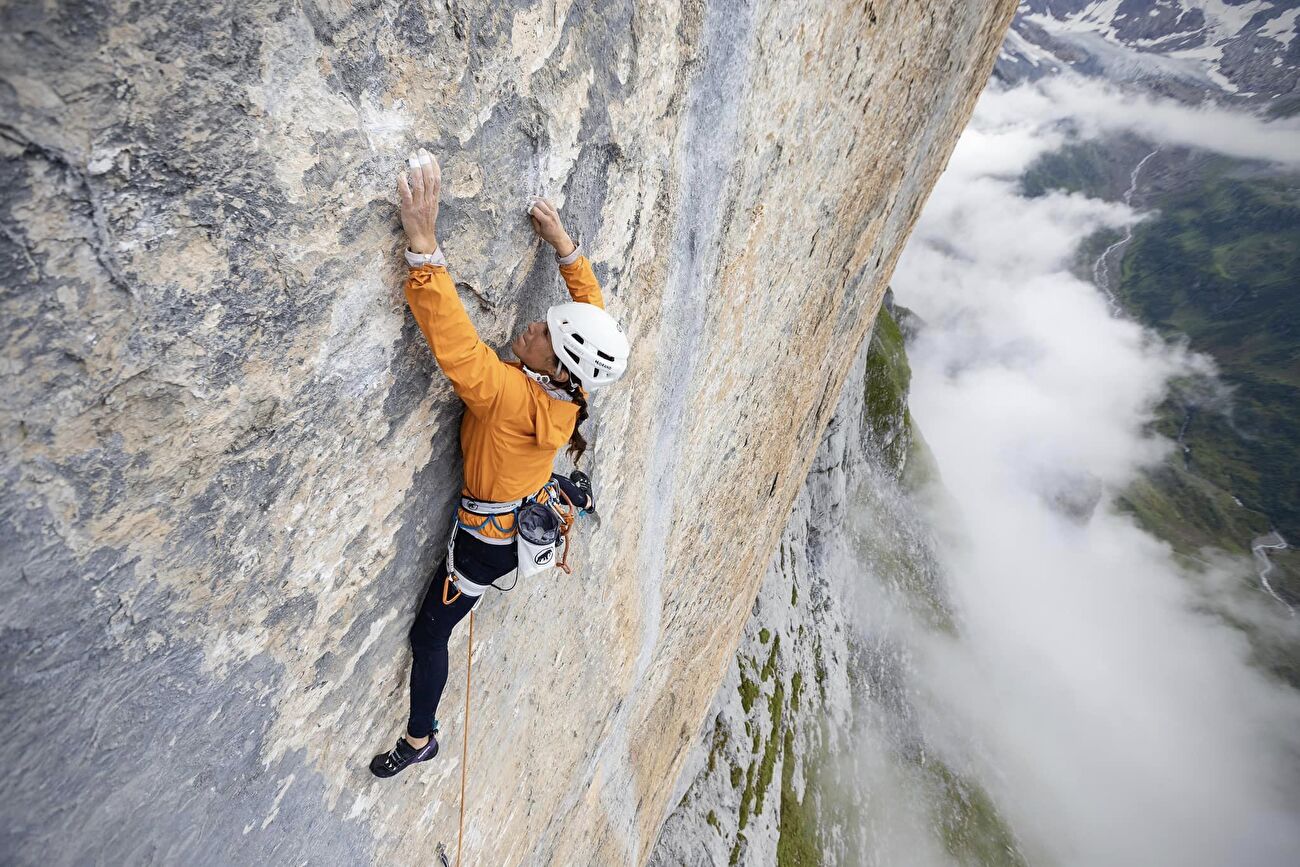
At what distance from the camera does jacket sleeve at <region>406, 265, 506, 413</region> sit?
10.1 ft

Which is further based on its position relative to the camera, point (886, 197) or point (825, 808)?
point (825, 808)

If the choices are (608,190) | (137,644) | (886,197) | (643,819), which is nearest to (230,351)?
(137,644)

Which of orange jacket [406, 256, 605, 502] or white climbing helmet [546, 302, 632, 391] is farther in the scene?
white climbing helmet [546, 302, 632, 391]

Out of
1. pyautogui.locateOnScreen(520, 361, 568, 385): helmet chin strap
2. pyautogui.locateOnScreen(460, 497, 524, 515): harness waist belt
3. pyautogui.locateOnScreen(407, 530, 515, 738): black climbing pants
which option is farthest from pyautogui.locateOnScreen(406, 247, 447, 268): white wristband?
pyautogui.locateOnScreen(407, 530, 515, 738): black climbing pants

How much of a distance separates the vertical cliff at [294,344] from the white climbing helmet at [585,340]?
0.52 meters

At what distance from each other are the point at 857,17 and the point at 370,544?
21.6 feet

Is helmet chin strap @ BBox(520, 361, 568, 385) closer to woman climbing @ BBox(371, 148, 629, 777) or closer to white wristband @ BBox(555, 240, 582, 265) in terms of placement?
woman climbing @ BBox(371, 148, 629, 777)

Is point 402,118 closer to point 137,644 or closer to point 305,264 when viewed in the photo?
point 305,264

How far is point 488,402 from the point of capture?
3.51 m

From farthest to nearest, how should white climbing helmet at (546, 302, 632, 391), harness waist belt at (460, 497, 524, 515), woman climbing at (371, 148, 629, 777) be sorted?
harness waist belt at (460, 497, 524, 515), white climbing helmet at (546, 302, 632, 391), woman climbing at (371, 148, 629, 777)

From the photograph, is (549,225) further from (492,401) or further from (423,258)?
(492,401)

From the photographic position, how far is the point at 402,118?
291 cm

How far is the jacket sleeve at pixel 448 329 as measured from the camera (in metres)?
3.07

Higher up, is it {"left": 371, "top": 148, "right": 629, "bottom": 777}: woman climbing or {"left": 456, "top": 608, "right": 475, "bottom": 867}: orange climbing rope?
{"left": 371, "top": 148, "right": 629, "bottom": 777}: woman climbing
